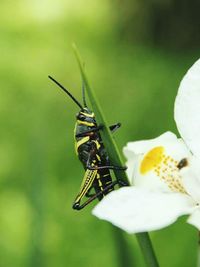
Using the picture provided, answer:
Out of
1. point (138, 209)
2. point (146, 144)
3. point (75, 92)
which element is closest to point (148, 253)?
point (138, 209)

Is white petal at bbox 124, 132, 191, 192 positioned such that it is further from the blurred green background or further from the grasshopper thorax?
the blurred green background

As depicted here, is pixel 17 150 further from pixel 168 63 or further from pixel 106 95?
pixel 168 63

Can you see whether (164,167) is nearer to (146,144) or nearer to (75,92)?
(146,144)

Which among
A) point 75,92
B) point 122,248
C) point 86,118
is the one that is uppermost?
point 75,92

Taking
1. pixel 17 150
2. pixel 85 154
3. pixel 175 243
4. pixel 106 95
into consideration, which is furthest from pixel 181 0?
pixel 85 154

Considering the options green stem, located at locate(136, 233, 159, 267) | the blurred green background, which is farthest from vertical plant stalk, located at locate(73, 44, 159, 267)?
the blurred green background

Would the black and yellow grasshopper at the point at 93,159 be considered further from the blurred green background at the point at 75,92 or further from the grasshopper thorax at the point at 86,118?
the blurred green background at the point at 75,92
